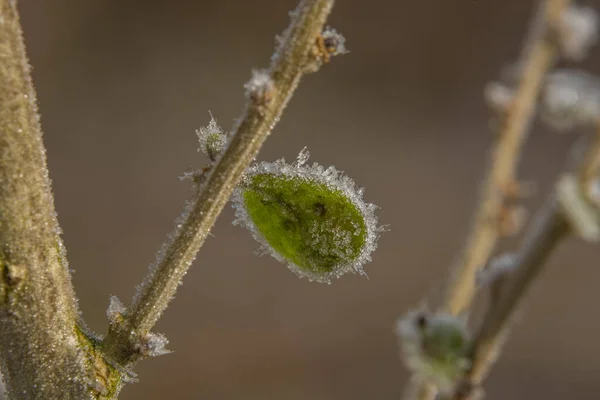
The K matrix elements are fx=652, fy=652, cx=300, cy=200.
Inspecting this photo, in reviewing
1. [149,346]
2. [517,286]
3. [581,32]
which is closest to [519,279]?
[517,286]

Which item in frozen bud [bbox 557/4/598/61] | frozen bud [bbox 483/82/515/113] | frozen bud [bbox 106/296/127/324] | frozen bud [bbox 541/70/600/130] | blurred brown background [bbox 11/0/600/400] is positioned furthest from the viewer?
blurred brown background [bbox 11/0/600/400]

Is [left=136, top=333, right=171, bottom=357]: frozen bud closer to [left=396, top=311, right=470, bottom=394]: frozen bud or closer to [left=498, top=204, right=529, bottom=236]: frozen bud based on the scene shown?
[left=396, top=311, right=470, bottom=394]: frozen bud

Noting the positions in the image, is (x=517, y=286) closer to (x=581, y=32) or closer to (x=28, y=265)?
(x=581, y=32)

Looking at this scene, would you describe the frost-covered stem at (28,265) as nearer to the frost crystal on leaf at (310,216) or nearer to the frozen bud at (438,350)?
the frost crystal on leaf at (310,216)

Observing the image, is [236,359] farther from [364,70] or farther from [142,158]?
[364,70]

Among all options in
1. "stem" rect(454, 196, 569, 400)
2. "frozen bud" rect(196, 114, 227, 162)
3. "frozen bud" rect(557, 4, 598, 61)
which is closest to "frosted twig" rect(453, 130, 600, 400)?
"stem" rect(454, 196, 569, 400)

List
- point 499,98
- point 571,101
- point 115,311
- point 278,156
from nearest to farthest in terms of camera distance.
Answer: point 571,101 → point 115,311 → point 499,98 → point 278,156

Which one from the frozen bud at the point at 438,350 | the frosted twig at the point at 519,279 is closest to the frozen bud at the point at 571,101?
the frosted twig at the point at 519,279
